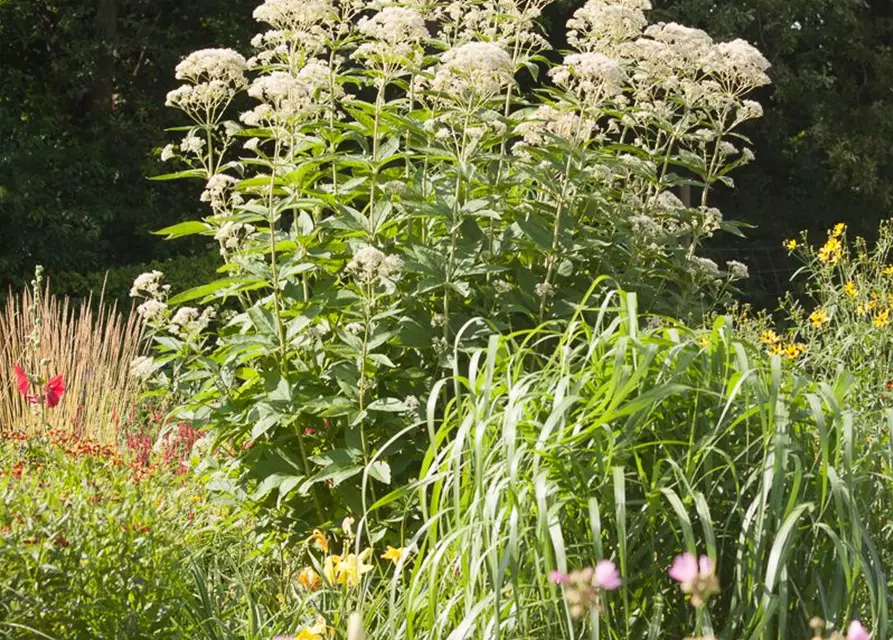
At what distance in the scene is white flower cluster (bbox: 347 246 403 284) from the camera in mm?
3352

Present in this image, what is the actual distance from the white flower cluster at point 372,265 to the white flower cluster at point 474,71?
Result: 59 cm

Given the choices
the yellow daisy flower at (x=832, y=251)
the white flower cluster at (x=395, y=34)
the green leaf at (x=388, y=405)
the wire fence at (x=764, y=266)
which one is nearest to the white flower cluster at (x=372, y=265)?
the green leaf at (x=388, y=405)

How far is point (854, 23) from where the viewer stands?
1334 cm

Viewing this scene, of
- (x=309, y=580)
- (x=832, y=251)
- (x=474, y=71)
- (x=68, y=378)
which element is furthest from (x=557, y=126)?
(x=68, y=378)

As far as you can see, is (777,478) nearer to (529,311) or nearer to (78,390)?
(529,311)

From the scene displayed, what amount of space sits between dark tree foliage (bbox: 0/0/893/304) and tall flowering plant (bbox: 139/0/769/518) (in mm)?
6260

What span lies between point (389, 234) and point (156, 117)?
8.28 metres

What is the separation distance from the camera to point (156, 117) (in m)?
11.7

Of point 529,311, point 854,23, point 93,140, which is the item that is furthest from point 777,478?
point 854,23

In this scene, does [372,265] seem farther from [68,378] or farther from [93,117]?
[93,117]

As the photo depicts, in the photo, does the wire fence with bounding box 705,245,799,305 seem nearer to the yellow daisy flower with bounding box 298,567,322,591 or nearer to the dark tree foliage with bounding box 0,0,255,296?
the dark tree foliage with bounding box 0,0,255,296

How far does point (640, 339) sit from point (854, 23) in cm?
1147

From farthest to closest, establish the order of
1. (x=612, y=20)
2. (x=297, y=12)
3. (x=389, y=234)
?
1. (x=612, y=20)
2. (x=389, y=234)
3. (x=297, y=12)

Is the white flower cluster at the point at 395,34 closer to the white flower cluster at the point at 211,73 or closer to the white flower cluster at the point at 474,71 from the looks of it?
the white flower cluster at the point at 474,71
